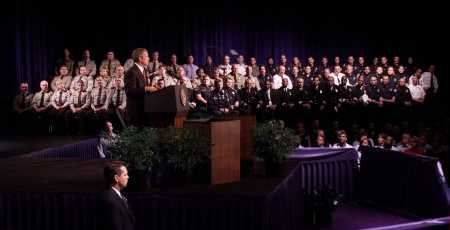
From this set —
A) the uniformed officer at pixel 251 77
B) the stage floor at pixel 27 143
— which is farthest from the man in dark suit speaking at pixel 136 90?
the uniformed officer at pixel 251 77

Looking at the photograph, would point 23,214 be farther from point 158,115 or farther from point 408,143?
point 408,143

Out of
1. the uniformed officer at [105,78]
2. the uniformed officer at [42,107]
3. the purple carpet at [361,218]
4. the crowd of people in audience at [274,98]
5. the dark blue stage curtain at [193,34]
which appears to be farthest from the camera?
the dark blue stage curtain at [193,34]

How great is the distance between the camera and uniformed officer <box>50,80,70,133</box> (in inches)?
536

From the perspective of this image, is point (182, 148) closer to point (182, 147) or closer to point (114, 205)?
Answer: point (182, 147)

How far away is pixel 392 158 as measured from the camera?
930cm

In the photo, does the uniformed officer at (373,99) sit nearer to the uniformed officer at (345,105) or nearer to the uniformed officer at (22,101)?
the uniformed officer at (345,105)

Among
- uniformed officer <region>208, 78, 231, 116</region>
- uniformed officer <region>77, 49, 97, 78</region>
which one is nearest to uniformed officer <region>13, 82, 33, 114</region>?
uniformed officer <region>77, 49, 97, 78</region>

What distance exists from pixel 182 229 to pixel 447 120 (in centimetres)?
912

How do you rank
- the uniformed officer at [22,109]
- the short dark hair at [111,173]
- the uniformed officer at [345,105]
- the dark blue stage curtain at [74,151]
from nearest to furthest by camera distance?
the short dark hair at [111,173] < the dark blue stage curtain at [74,151] < the uniformed officer at [22,109] < the uniformed officer at [345,105]

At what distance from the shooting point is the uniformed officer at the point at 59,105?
44.7 feet

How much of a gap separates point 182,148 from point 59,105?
875 centimetres

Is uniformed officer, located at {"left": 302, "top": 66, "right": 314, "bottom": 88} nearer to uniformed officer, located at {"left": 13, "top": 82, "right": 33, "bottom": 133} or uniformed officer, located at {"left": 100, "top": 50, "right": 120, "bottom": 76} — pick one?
uniformed officer, located at {"left": 100, "top": 50, "right": 120, "bottom": 76}

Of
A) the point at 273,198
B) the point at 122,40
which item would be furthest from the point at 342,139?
the point at 122,40

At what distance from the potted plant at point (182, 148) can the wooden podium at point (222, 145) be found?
0.31ft
